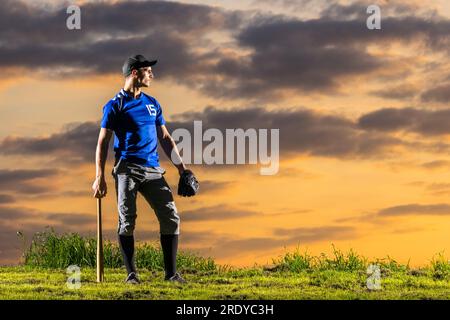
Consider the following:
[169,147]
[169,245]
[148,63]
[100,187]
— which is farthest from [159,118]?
[169,245]

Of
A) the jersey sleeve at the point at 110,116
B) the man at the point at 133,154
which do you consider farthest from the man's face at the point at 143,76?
the jersey sleeve at the point at 110,116

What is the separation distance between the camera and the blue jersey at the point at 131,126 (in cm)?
1043

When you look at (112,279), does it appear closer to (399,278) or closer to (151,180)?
(151,180)

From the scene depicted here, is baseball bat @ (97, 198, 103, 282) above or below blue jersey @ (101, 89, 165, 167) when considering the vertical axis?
below

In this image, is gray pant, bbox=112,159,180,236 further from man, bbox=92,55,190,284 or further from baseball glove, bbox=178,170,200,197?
baseball glove, bbox=178,170,200,197

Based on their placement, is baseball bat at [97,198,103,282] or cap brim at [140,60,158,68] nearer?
cap brim at [140,60,158,68]

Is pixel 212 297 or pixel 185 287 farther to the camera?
pixel 185 287

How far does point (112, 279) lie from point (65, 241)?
2.55 m

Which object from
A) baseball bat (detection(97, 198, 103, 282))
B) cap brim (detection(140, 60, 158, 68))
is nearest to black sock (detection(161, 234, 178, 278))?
Result: baseball bat (detection(97, 198, 103, 282))

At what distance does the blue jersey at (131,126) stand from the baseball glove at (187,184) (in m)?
0.55

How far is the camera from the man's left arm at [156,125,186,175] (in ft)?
36.0
